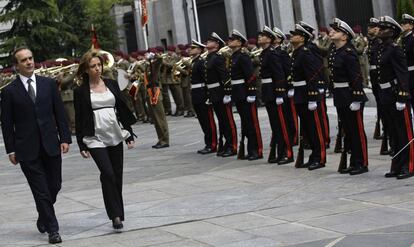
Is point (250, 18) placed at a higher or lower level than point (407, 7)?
higher

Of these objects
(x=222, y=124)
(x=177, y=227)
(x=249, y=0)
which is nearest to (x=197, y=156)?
(x=222, y=124)

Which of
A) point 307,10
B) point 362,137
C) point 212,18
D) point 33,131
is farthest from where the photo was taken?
point 212,18

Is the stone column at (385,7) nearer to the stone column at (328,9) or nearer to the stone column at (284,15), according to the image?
the stone column at (284,15)

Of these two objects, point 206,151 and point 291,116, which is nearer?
point 291,116

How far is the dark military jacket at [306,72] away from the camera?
40.9 feet

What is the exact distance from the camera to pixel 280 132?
13602 mm

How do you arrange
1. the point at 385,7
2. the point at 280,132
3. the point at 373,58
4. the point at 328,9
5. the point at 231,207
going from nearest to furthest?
the point at 231,207, the point at 373,58, the point at 280,132, the point at 385,7, the point at 328,9

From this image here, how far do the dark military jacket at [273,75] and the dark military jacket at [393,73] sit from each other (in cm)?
243

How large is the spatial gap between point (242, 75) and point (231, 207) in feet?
15.2

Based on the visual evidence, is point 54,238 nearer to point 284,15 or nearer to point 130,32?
point 284,15

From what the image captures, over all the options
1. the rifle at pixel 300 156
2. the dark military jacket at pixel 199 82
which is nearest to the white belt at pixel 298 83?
the rifle at pixel 300 156

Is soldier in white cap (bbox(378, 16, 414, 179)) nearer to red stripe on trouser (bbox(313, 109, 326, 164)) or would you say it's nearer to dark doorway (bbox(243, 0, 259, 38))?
red stripe on trouser (bbox(313, 109, 326, 164))

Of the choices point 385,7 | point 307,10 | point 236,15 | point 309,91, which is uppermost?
point 236,15

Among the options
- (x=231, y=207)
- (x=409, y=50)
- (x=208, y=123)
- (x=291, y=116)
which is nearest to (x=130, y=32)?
(x=208, y=123)
